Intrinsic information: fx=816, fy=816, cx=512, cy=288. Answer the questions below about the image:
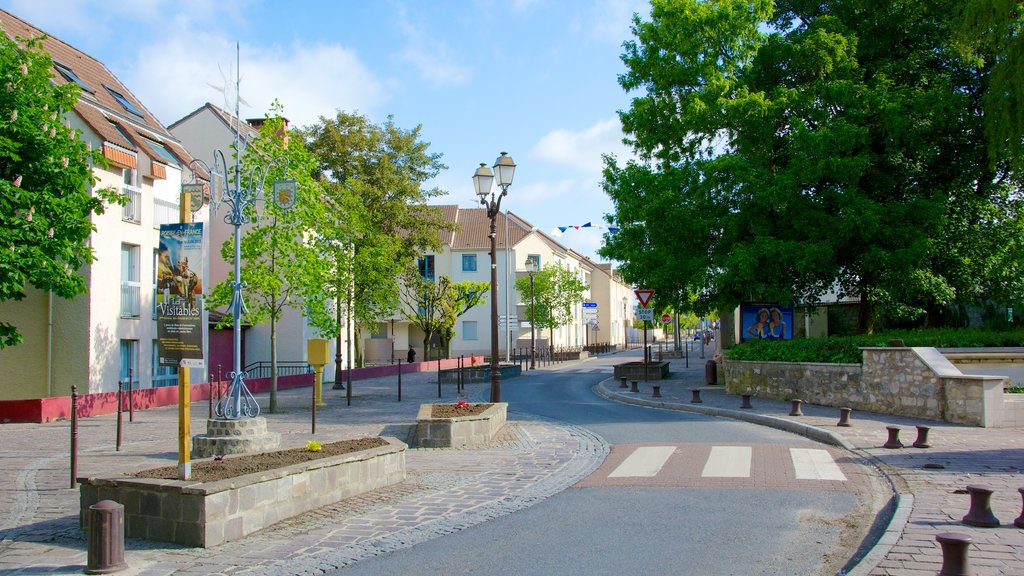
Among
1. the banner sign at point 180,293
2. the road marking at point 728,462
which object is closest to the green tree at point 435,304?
the banner sign at point 180,293

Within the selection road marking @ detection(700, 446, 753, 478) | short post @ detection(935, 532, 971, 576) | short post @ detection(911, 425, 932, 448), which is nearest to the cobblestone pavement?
road marking @ detection(700, 446, 753, 478)

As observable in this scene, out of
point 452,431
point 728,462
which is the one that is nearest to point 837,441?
point 728,462

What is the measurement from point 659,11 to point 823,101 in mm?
6040

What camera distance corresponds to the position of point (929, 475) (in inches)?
379

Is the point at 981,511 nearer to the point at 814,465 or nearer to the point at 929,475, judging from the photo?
the point at 929,475

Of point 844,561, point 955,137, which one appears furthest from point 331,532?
point 955,137

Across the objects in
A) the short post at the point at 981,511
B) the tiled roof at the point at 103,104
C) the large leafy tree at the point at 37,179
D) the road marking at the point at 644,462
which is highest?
the tiled roof at the point at 103,104

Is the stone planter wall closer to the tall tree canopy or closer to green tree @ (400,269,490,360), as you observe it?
the tall tree canopy

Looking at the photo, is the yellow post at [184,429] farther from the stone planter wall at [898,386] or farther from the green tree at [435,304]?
the green tree at [435,304]

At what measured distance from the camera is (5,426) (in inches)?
695

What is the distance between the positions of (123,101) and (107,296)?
970 centimetres

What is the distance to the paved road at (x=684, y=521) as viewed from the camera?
6.24 meters

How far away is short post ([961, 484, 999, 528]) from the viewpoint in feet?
22.4

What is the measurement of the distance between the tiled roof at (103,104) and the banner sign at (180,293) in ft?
9.96
